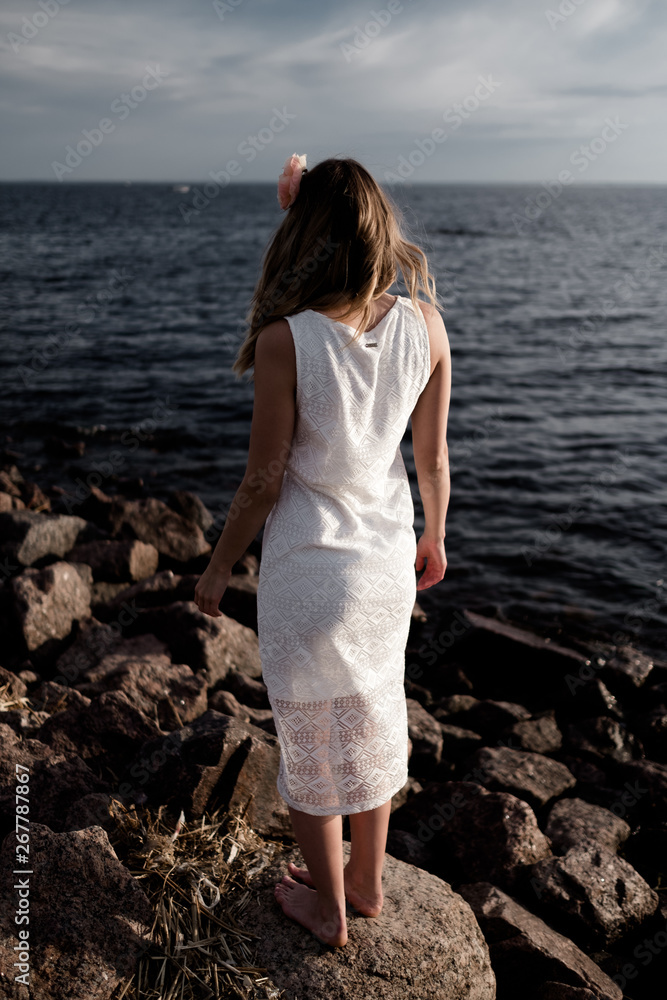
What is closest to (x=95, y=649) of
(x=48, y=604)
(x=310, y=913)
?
(x=48, y=604)

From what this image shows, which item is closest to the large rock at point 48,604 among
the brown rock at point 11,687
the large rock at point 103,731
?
the brown rock at point 11,687

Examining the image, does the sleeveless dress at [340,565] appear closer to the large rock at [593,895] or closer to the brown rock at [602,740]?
the large rock at [593,895]

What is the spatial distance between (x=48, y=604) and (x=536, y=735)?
344cm

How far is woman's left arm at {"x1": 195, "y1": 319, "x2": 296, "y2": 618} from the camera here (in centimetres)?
215

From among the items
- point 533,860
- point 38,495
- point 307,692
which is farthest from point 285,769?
point 38,495

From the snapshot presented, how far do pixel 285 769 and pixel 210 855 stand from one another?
0.66 meters

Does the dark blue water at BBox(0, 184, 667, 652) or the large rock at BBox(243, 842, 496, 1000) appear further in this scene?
the dark blue water at BBox(0, 184, 667, 652)

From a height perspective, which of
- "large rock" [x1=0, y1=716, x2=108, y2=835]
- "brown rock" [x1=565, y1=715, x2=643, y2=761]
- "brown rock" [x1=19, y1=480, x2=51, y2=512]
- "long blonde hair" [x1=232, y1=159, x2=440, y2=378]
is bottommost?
"brown rock" [x1=565, y1=715, x2=643, y2=761]

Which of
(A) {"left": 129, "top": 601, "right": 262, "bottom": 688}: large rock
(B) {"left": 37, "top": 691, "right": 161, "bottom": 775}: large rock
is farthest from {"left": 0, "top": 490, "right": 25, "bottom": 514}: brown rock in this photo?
(B) {"left": 37, "top": 691, "right": 161, "bottom": 775}: large rock

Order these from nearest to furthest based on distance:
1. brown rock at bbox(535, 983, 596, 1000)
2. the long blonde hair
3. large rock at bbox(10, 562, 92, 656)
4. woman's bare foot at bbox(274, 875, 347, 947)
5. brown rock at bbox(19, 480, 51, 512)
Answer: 1. the long blonde hair
2. woman's bare foot at bbox(274, 875, 347, 947)
3. brown rock at bbox(535, 983, 596, 1000)
4. large rock at bbox(10, 562, 92, 656)
5. brown rock at bbox(19, 480, 51, 512)

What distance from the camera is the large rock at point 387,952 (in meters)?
2.40

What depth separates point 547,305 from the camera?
23266mm

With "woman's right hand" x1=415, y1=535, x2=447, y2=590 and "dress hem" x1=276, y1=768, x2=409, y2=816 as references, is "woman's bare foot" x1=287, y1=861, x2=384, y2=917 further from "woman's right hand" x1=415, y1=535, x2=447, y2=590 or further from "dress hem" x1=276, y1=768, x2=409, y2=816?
"woman's right hand" x1=415, y1=535, x2=447, y2=590

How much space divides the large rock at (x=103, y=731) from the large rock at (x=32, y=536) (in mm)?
2916
